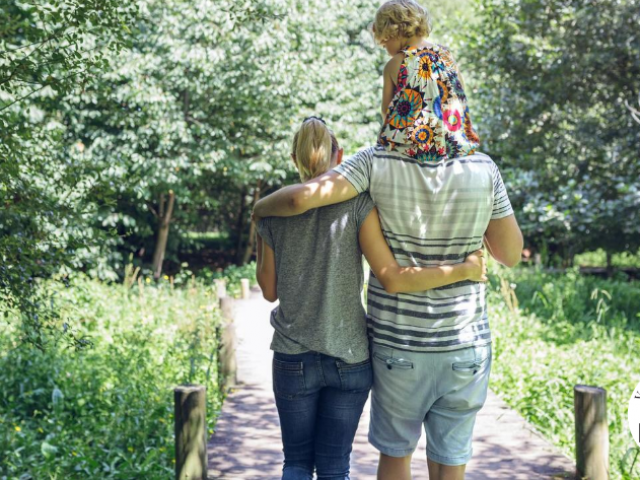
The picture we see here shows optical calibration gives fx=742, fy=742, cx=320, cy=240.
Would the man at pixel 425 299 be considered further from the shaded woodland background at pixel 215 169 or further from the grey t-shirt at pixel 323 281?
the shaded woodland background at pixel 215 169

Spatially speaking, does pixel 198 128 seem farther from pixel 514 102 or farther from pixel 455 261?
pixel 455 261

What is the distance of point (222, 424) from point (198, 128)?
8.76 m

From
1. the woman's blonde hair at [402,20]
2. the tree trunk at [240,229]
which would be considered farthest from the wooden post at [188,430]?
the tree trunk at [240,229]

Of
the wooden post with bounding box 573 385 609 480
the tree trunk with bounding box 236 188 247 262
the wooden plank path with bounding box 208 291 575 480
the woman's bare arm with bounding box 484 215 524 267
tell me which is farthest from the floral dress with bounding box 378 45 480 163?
the tree trunk with bounding box 236 188 247 262

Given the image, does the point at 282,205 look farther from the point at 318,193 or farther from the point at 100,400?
the point at 100,400

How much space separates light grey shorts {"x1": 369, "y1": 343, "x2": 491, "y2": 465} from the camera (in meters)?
2.74

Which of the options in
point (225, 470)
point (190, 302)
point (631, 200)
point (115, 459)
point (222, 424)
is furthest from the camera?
point (190, 302)

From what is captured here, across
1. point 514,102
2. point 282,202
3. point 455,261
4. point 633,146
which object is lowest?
point 455,261


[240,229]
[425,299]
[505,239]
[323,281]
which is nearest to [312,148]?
[323,281]

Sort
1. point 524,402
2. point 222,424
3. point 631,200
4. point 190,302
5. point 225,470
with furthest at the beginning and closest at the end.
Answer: point 190,302 < point 631,200 < point 524,402 < point 222,424 < point 225,470

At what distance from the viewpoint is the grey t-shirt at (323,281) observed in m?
2.74

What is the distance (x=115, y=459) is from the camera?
5.20 m

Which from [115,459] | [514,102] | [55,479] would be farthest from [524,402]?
[514,102]

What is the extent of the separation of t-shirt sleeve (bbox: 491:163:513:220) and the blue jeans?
76 centimetres
